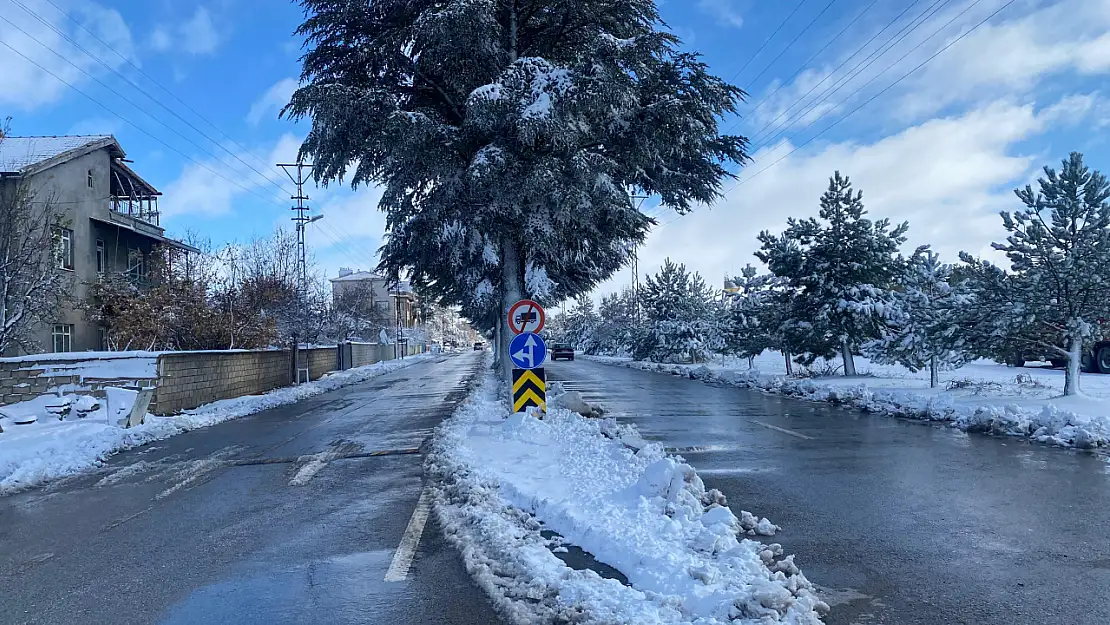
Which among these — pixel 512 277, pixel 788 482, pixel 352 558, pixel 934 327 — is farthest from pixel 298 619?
pixel 934 327

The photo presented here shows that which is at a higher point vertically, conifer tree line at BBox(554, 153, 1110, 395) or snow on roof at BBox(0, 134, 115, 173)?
snow on roof at BBox(0, 134, 115, 173)

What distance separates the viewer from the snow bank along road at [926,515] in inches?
177

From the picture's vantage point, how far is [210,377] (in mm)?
21812

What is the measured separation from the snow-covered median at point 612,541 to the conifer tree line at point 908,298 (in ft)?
33.0

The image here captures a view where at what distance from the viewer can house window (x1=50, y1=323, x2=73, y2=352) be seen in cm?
2517

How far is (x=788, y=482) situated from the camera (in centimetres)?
825

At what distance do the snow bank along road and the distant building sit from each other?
11.6m

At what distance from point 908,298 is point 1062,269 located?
10423mm

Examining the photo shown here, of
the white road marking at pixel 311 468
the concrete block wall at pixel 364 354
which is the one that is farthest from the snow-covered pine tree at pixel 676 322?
the white road marking at pixel 311 468

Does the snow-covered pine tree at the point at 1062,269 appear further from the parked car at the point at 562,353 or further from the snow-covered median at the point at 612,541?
the parked car at the point at 562,353

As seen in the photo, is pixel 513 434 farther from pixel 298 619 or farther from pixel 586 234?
pixel 298 619

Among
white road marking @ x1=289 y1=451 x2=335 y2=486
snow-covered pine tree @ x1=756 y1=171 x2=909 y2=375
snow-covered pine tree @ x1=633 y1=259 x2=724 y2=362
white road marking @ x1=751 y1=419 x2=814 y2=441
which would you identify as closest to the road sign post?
white road marking @ x1=289 y1=451 x2=335 y2=486

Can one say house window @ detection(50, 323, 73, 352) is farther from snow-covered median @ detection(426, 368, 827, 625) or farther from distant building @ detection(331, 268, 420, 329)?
snow-covered median @ detection(426, 368, 827, 625)

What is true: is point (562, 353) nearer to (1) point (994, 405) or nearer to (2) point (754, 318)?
(2) point (754, 318)
